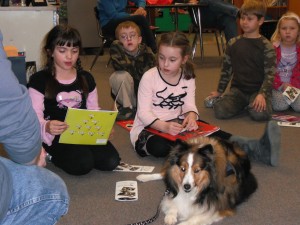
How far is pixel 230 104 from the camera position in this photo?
4059mm

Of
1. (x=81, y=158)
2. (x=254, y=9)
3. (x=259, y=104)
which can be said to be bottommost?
(x=81, y=158)

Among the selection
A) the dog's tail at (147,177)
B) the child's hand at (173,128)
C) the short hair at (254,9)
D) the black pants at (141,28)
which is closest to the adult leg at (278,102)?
the short hair at (254,9)

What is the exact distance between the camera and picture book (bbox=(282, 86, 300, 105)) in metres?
4.11

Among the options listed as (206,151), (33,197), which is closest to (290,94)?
(206,151)

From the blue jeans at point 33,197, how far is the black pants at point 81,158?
1266mm

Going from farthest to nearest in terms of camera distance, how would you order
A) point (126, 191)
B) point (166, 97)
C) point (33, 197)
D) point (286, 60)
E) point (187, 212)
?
point (286, 60) → point (166, 97) → point (126, 191) → point (187, 212) → point (33, 197)

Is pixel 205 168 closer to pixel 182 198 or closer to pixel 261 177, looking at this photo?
pixel 182 198

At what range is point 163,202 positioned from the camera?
2.26m

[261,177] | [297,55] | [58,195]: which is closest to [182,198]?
[261,177]

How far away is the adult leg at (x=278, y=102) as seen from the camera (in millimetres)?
4191

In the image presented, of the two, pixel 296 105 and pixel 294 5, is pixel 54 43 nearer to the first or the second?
pixel 296 105

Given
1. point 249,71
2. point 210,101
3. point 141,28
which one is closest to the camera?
point 249,71

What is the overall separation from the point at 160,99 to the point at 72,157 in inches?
29.3

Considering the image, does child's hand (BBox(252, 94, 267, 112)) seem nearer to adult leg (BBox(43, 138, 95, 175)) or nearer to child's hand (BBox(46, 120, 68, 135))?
adult leg (BBox(43, 138, 95, 175))
